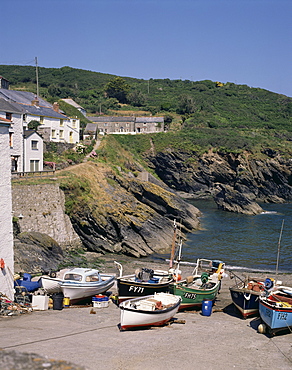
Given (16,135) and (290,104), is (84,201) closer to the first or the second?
(16,135)

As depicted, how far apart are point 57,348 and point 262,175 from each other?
6927 centimetres

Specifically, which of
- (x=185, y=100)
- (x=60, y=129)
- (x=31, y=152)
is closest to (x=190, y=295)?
(x=31, y=152)

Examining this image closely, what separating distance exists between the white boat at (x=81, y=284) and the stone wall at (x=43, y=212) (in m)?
12.3

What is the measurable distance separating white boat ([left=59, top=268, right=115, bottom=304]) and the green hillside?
7118cm

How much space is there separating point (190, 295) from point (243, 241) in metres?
22.9

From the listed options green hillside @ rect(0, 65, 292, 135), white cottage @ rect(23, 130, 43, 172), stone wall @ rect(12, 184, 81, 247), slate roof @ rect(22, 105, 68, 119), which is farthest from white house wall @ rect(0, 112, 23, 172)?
green hillside @ rect(0, 65, 292, 135)

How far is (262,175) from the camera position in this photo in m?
78.3

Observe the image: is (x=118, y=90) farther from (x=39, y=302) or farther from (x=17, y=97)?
(x=39, y=302)

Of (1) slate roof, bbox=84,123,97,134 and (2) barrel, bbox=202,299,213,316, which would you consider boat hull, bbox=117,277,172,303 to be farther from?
(1) slate roof, bbox=84,123,97,134

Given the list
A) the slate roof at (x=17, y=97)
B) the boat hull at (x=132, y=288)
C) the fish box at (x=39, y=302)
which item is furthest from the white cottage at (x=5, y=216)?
the slate roof at (x=17, y=97)

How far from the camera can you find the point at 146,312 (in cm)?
1705

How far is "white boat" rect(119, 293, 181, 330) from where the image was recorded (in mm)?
16875

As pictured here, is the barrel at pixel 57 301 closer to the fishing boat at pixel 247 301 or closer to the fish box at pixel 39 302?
the fish box at pixel 39 302

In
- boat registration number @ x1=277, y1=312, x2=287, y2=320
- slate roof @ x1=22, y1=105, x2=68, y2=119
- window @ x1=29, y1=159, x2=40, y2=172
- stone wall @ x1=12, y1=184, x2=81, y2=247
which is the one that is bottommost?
boat registration number @ x1=277, y1=312, x2=287, y2=320
